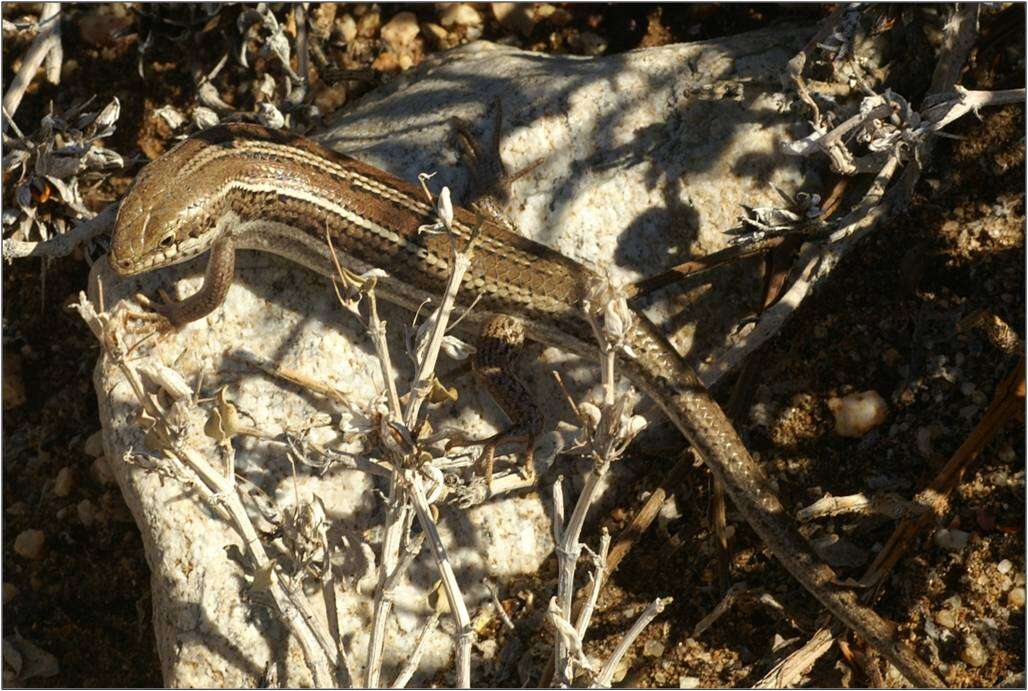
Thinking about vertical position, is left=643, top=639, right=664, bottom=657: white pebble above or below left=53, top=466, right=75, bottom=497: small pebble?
below

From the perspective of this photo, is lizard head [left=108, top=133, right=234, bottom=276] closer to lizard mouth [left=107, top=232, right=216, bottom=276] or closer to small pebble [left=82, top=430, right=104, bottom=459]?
lizard mouth [left=107, top=232, right=216, bottom=276]

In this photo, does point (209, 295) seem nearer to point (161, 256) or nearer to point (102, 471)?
point (161, 256)

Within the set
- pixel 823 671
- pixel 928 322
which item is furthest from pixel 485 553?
pixel 928 322

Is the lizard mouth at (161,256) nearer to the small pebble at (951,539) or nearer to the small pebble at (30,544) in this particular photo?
the small pebble at (30,544)

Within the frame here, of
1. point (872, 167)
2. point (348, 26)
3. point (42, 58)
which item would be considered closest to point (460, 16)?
point (348, 26)

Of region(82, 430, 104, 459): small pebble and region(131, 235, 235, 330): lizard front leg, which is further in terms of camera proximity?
region(82, 430, 104, 459): small pebble

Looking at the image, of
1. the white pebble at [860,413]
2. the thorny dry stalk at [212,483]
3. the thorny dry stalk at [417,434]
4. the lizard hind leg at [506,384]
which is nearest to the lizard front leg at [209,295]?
the thorny dry stalk at [212,483]

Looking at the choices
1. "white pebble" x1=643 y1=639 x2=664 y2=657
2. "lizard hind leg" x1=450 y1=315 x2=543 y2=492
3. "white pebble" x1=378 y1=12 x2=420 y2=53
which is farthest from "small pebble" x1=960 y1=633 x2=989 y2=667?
"white pebble" x1=378 y1=12 x2=420 y2=53
